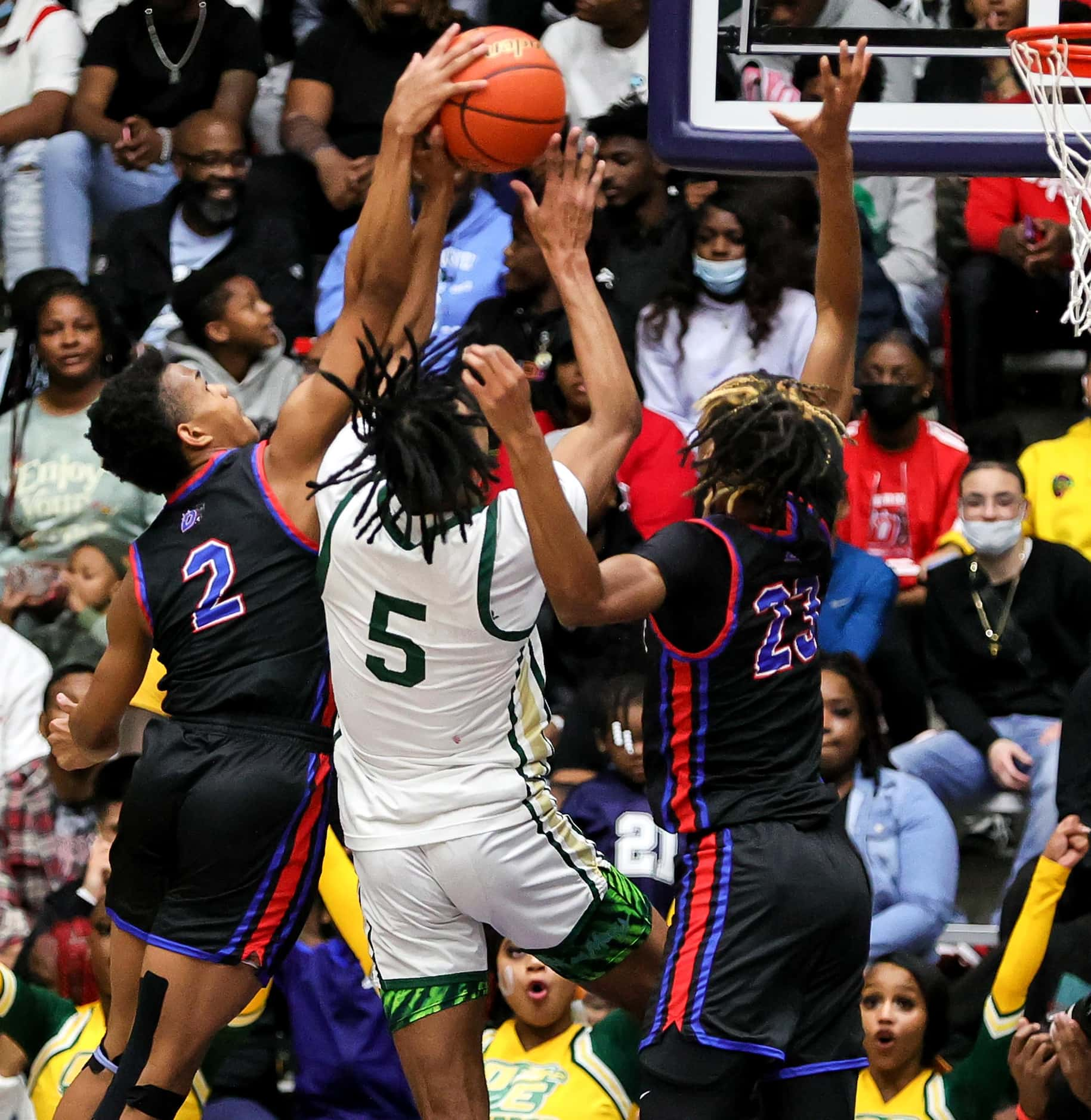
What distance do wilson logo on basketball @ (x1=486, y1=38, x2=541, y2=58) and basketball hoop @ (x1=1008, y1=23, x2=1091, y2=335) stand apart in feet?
3.77

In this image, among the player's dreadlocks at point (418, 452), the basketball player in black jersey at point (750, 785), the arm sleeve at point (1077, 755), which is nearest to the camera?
the player's dreadlocks at point (418, 452)

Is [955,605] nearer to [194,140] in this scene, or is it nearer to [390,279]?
[390,279]

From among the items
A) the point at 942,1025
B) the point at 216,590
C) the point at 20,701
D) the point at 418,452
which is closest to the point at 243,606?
the point at 216,590

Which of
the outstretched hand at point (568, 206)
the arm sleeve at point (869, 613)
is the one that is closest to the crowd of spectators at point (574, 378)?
the arm sleeve at point (869, 613)

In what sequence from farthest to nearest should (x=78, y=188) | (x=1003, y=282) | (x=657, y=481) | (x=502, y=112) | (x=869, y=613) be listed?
(x=78, y=188), (x=1003, y=282), (x=657, y=481), (x=869, y=613), (x=502, y=112)

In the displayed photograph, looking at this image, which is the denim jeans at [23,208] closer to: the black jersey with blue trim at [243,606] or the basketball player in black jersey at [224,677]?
the basketball player in black jersey at [224,677]

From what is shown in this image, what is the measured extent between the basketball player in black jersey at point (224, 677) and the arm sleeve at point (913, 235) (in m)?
3.67

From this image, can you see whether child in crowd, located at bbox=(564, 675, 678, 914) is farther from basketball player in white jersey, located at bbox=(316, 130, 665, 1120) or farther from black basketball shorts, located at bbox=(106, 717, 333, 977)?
basketball player in white jersey, located at bbox=(316, 130, 665, 1120)

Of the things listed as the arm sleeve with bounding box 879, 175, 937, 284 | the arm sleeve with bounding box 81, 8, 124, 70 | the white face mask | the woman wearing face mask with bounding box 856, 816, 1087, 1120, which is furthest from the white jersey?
the arm sleeve with bounding box 81, 8, 124, 70

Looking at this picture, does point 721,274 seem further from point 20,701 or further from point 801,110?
point 20,701

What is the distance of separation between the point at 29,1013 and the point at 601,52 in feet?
14.8

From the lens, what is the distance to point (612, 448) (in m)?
4.15

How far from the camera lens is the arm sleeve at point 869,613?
6.63 meters

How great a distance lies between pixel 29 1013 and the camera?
5.66 metres
